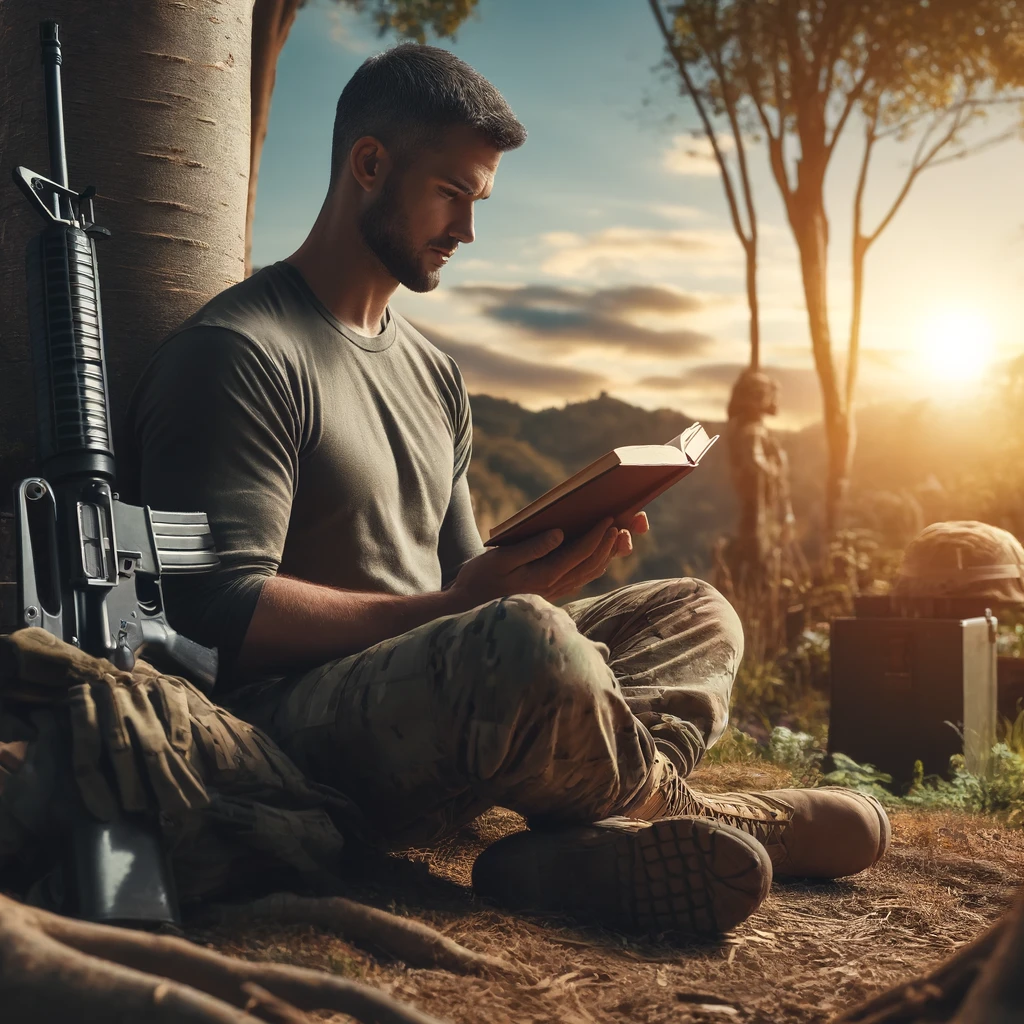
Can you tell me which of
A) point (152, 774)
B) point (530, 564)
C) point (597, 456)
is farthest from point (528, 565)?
point (597, 456)

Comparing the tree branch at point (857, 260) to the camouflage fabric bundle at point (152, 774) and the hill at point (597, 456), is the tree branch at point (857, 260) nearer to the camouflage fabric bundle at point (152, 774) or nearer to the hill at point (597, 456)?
the hill at point (597, 456)

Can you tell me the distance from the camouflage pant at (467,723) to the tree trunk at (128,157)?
3.96 feet

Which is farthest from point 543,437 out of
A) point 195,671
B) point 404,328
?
point 195,671

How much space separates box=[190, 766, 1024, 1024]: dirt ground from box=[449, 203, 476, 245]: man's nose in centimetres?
150

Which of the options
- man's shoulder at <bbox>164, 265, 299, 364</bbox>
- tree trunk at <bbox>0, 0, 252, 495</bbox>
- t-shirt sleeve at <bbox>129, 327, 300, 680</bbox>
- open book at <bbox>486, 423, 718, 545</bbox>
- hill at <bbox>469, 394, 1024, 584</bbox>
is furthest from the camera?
hill at <bbox>469, 394, 1024, 584</bbox>

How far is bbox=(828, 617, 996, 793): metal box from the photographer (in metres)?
4.43

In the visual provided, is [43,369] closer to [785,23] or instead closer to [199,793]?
[199,793]

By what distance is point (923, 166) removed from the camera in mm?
11312

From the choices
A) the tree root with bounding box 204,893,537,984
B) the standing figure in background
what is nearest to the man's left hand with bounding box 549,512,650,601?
the tree root with bounding box 204,893,537,984

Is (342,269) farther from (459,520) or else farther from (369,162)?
(459,520)

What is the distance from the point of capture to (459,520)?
2.99 m

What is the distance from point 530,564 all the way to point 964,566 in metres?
3.42

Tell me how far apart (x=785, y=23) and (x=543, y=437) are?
6.15 meters

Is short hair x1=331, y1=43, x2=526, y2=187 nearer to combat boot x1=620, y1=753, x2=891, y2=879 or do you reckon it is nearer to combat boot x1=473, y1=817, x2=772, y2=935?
combat boot x1=620, y1=753, x2=891, y2=879
